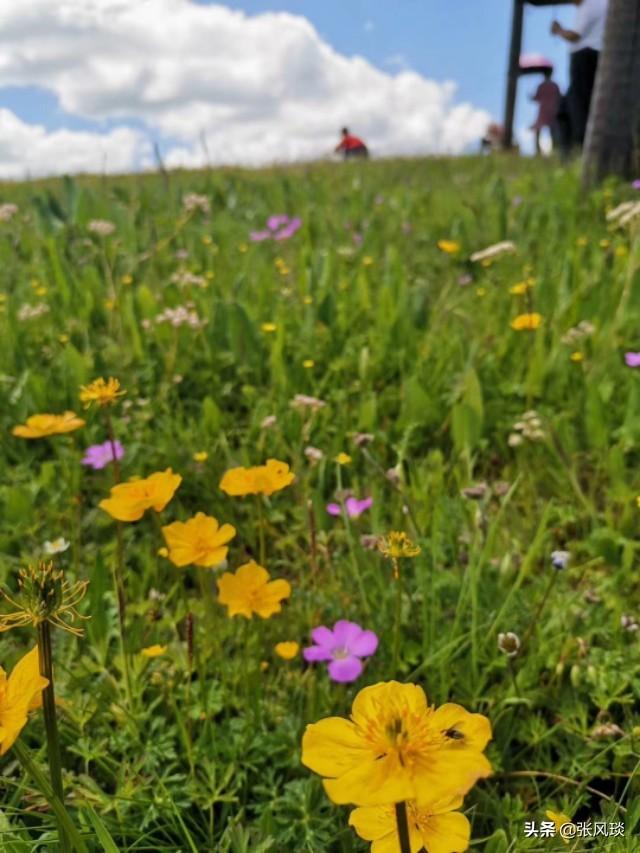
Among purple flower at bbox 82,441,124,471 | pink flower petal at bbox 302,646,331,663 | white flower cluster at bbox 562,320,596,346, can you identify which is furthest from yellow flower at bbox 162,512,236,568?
white flower cluster at bbox 562,320,596,346

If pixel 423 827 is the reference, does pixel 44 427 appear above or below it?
above

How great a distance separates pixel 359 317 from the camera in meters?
2.57

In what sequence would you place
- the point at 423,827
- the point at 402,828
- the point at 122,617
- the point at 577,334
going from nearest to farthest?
1. the point at 402,828
2. the point at 423,827
3. the point at 122,617
4. the point at 577,334

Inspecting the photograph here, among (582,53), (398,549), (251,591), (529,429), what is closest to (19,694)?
(398,549)

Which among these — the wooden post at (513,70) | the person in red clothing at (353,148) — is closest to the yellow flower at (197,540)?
the person in red clothing at (353,148)

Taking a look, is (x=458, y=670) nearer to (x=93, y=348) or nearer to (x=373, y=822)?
(x=373, y=822)

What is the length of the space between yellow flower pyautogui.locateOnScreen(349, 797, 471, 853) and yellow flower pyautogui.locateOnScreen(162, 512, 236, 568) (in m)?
0.46

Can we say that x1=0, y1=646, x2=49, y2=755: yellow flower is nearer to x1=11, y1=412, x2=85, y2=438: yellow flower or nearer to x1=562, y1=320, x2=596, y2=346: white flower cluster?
x1=11, y1=412, x2=85, y2=438: yellow flower

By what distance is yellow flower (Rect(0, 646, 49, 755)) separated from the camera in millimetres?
→ 541

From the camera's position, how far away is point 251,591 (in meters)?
1.10

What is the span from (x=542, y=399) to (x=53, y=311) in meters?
1.73

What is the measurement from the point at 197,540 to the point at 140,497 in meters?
0.10

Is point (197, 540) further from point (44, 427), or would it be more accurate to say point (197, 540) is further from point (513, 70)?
point (513, 70)

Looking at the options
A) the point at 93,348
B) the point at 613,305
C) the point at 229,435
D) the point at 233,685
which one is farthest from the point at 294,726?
the point at 613,305
